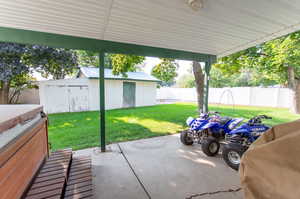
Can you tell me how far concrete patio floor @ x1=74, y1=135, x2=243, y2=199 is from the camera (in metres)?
1.98

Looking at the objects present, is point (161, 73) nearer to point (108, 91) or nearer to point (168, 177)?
point (108, 91)

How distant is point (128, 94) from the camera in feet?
33.5

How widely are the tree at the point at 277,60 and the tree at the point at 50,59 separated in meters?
8.61

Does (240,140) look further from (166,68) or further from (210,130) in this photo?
(166,68)

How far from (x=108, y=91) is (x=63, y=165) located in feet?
25.1

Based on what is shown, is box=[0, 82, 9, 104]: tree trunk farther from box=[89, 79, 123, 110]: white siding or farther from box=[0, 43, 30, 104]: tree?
box=[89, 79, 123, 110]: white siding

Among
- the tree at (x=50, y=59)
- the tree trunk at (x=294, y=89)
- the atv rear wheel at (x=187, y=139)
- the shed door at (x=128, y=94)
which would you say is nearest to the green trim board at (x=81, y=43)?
the atv rear wheel at (x=187, y=139)

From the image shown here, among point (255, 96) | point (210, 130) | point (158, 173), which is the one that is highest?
point (255, 96)

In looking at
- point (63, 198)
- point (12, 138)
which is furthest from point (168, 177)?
point (12, 138)

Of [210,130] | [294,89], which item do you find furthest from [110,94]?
[294,89]

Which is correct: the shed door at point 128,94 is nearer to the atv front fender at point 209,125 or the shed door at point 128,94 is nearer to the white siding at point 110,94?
the white siding at point 110,94

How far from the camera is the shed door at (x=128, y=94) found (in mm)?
10047

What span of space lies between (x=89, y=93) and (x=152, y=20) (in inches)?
303

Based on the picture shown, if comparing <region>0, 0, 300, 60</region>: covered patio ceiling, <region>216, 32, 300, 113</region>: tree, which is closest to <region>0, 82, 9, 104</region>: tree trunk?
<region>0, 0, 300, 60</region>: covered patio ceiling
